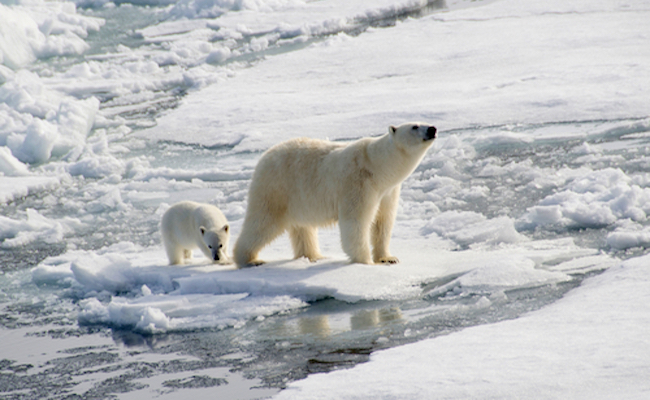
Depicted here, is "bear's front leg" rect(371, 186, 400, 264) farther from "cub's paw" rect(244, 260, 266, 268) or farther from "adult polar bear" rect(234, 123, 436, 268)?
"cub's paw" rect(244, 260, 266, 268)

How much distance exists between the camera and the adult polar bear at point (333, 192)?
4492 millimetres

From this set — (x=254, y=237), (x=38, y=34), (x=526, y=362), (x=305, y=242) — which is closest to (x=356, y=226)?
(x=305, y=242)

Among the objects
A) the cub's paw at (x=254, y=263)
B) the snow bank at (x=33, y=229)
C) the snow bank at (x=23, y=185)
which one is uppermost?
the snow bank at (x=23, y=185)

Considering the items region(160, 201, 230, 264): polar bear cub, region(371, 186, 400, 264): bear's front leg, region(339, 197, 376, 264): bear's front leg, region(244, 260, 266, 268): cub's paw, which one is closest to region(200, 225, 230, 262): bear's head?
region(160, 201, 230, 264): polar bear cub

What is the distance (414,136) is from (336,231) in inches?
86.1

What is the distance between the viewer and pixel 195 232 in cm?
509

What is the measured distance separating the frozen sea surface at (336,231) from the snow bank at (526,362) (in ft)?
0.04

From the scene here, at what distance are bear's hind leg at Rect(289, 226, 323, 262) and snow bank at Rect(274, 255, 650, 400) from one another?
71.4 inches

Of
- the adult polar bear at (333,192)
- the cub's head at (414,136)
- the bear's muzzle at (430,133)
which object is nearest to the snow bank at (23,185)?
the adult polar bear at (333,192)

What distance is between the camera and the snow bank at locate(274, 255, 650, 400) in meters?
2.56

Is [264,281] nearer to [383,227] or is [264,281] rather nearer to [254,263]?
[254,263]

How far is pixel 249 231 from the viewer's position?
4.82m

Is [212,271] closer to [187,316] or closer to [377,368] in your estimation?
[187,316]

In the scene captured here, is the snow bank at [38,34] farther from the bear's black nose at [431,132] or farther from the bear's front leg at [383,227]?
the bear's black nose at [431,132]
